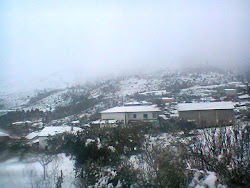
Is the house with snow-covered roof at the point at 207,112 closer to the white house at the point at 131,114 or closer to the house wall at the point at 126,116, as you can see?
the white house at the point at 131,114

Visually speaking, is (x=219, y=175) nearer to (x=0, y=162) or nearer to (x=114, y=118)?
(x=0, y=162)

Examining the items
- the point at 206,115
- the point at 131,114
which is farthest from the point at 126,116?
the point at 206,115

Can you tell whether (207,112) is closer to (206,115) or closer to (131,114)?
(206,115)

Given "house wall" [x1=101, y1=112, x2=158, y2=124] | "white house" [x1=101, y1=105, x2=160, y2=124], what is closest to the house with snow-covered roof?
"white house" [x1=101, y1=105, x2=160, y2=124]

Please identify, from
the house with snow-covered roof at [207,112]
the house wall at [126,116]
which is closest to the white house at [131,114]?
the house wall at [126,116]

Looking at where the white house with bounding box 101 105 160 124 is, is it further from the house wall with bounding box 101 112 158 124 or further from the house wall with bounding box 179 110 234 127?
the house wall with bounding box 179 110 234 127

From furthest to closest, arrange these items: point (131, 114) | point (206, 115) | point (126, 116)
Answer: point (131, 114) < point (126, 116) < point (206, 115)

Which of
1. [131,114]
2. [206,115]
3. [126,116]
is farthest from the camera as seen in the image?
[131,114]

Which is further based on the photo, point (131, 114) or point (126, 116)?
point (131, 114)

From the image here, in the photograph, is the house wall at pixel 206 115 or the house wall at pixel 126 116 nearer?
the house wall at pixel 206 115

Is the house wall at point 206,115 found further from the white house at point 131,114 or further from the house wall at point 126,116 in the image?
the house wall at point 126,116

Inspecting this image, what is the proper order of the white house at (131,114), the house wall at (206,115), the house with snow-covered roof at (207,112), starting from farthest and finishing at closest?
1. the white house at (131,114)
2. the house with snow-covered roof at (207,112)
3. the house wall at (206,115)

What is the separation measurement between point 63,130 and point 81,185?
6.98 meters

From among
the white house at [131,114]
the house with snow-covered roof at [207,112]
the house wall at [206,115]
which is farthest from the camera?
the white house at [131,114]
